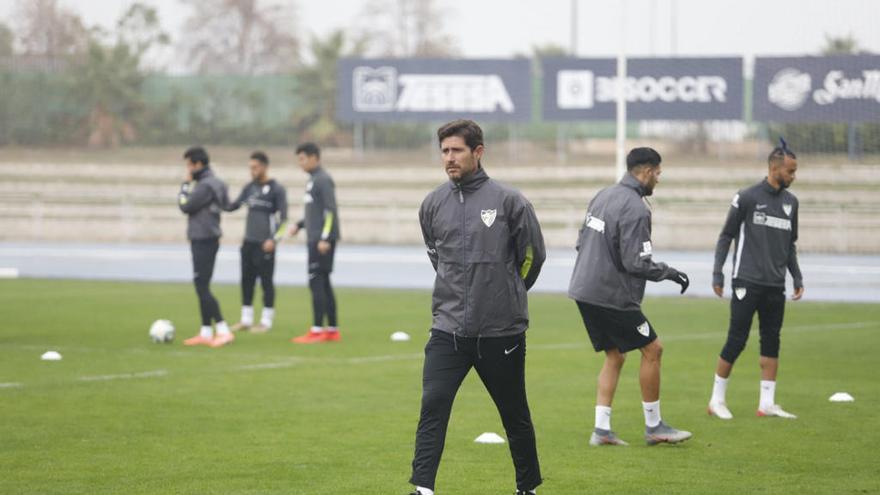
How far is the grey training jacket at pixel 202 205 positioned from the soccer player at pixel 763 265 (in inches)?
254

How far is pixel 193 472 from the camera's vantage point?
8.69 metres

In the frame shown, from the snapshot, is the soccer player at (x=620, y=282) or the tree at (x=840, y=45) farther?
the tree at (x=840, y=45)

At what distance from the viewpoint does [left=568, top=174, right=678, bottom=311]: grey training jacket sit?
9.36 m

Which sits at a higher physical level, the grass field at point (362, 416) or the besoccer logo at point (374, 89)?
the besoccer logo at point (374, 89)

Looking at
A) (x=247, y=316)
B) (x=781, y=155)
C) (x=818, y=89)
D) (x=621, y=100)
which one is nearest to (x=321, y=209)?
(x=247, y=316)

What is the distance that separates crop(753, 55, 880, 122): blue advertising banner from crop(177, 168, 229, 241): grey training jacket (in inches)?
742

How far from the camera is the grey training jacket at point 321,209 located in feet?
52.9

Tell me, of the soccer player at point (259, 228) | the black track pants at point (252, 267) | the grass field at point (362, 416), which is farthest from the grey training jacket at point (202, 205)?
the black track pants at point (252, 267)

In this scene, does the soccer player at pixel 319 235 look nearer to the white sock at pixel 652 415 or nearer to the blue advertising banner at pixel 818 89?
the white sock at pixel 652 415

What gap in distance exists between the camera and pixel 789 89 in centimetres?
3553

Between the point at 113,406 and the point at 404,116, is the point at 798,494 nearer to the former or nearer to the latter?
the point at 113,406

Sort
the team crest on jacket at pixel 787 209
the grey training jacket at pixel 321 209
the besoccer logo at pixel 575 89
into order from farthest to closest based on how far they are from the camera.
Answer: the besoccer logo at pixel 575 89 → the grey training jacket at pixel 321 209 → the team crest on jacket at pixel 787 209

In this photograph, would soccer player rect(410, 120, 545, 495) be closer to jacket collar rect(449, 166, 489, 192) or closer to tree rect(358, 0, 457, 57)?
jacket collar rect(449, 166, 489, 192)

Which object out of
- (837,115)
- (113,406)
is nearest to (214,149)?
(837,115)
